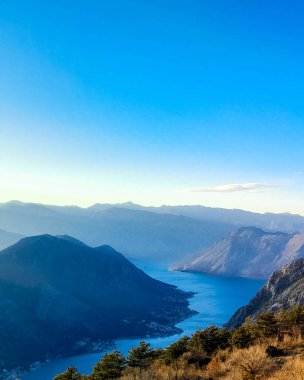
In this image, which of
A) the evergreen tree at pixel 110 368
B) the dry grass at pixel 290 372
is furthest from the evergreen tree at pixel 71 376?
the dry grass at pixel 290 372

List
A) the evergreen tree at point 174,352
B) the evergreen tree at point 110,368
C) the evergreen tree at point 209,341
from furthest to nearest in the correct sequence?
the evergreen tree at point 209,341, the evergreen tree at point 174,352, the evergreen tree at point 110,368

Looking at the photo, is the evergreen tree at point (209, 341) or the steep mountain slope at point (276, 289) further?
the steep mountain slope at point (276, 289)

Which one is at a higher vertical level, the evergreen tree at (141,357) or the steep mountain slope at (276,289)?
the evergreen tree at (141,357)

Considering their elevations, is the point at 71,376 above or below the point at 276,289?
above

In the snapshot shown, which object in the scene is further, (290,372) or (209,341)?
(209,341)

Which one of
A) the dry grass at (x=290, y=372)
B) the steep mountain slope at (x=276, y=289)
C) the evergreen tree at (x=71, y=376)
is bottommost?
the steep mountain slope at (x=276, y=289)

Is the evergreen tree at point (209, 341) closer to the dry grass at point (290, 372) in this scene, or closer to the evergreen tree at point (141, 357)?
the evergreen tree at point (141, 357)

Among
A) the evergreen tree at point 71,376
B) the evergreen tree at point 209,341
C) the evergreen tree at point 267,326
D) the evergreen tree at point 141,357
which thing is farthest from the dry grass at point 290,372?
the evergreen tree at point 71,376

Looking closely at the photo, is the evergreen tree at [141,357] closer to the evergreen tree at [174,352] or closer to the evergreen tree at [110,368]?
the evergreen tree at [110,368]

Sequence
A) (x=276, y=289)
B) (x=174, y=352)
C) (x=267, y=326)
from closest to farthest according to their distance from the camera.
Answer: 1. (x=174, y=352)
2. (x=267, y=326)
3. (x=276, y=289)

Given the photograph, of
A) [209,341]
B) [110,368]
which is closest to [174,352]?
[209,341]

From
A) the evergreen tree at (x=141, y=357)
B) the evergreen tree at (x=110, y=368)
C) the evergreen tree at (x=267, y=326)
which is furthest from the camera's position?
the evergreen tree at (x=267, y=326)

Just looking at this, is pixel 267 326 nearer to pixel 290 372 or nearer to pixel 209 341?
pixel 209 341

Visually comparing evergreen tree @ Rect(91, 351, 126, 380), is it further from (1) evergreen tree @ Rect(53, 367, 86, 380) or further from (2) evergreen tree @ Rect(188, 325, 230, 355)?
(2) evergreen tree @ Rect(188, 325, 230, 355)
